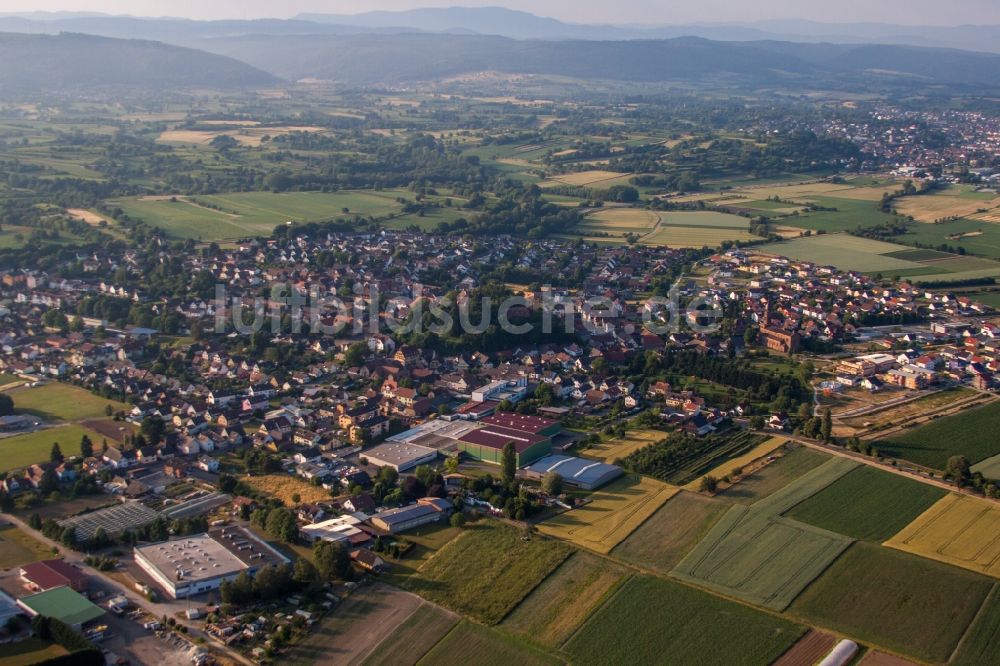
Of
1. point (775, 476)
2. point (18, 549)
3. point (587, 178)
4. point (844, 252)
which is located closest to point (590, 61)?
point (587, 178)

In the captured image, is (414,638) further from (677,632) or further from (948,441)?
(948,441)

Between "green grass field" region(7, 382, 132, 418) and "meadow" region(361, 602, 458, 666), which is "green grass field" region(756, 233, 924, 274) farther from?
"meadow" region(361, 602, 458, 666)

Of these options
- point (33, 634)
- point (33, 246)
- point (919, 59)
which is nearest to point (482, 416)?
point (33, 634)

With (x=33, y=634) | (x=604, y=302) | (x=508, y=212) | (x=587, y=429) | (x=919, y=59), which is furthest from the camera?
(x=919, y=59)

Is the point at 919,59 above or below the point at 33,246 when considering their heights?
above

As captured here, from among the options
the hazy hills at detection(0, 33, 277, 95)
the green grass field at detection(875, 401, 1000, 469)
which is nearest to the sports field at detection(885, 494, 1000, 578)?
the green grass field at detection(875, 401, 1000, 469)

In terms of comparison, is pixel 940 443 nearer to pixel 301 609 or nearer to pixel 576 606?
pixel 576 606
